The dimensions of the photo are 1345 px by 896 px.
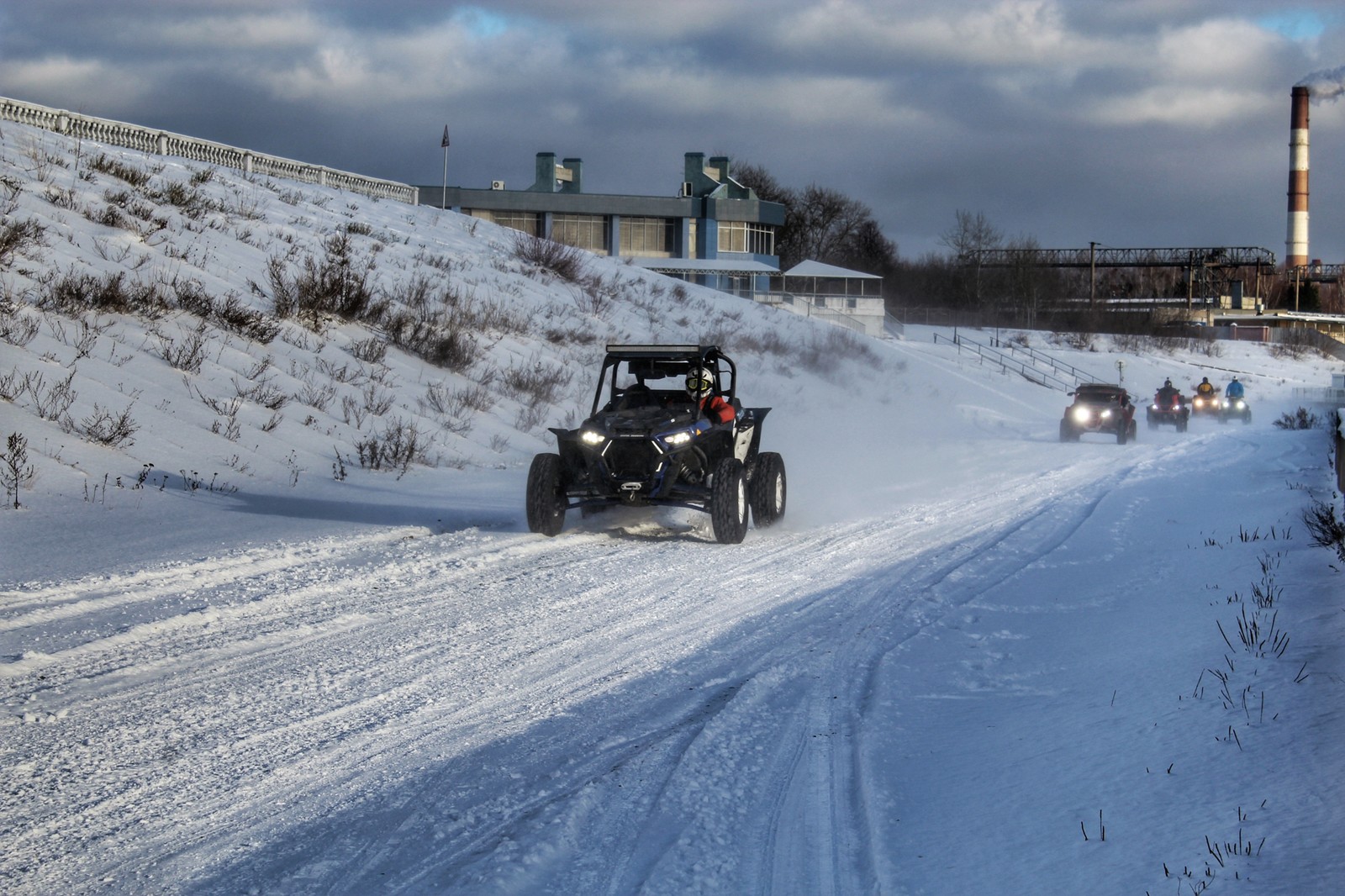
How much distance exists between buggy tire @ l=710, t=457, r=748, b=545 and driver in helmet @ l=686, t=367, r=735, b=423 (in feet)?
2.91

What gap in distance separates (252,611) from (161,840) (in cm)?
368

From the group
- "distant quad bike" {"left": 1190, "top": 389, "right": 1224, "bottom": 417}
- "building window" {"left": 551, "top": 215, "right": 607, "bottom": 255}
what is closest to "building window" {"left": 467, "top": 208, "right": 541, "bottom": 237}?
"building window" {"left": 551, "top": 215, "right": 607, "bottom": 255}

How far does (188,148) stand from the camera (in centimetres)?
3578

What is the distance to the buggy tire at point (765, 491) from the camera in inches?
487

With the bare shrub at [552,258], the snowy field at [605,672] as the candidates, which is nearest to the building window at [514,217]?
the bare shrub at [552,258]

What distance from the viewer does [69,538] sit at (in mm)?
9578

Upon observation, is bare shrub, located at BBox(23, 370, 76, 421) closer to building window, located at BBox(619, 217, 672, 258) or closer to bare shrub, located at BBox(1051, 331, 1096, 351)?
bare shrub, located at BBox(1051, 331, 1096, 351)

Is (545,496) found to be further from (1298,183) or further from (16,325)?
(1298,183)

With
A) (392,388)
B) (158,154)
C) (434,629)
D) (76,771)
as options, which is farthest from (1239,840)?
(158,154)

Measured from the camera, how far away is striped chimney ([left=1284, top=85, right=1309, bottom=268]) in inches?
3420

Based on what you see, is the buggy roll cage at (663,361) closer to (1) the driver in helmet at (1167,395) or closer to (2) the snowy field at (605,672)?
(2) the snowy field at (605,672)

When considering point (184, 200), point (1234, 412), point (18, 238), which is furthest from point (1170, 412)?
point (18, 238)

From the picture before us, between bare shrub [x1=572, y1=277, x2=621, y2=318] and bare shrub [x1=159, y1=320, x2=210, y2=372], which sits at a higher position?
bare shrub [x1=572, y1=277, x2=621, y2=318]

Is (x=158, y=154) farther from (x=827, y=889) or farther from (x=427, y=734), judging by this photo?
(x=827, y=889)
